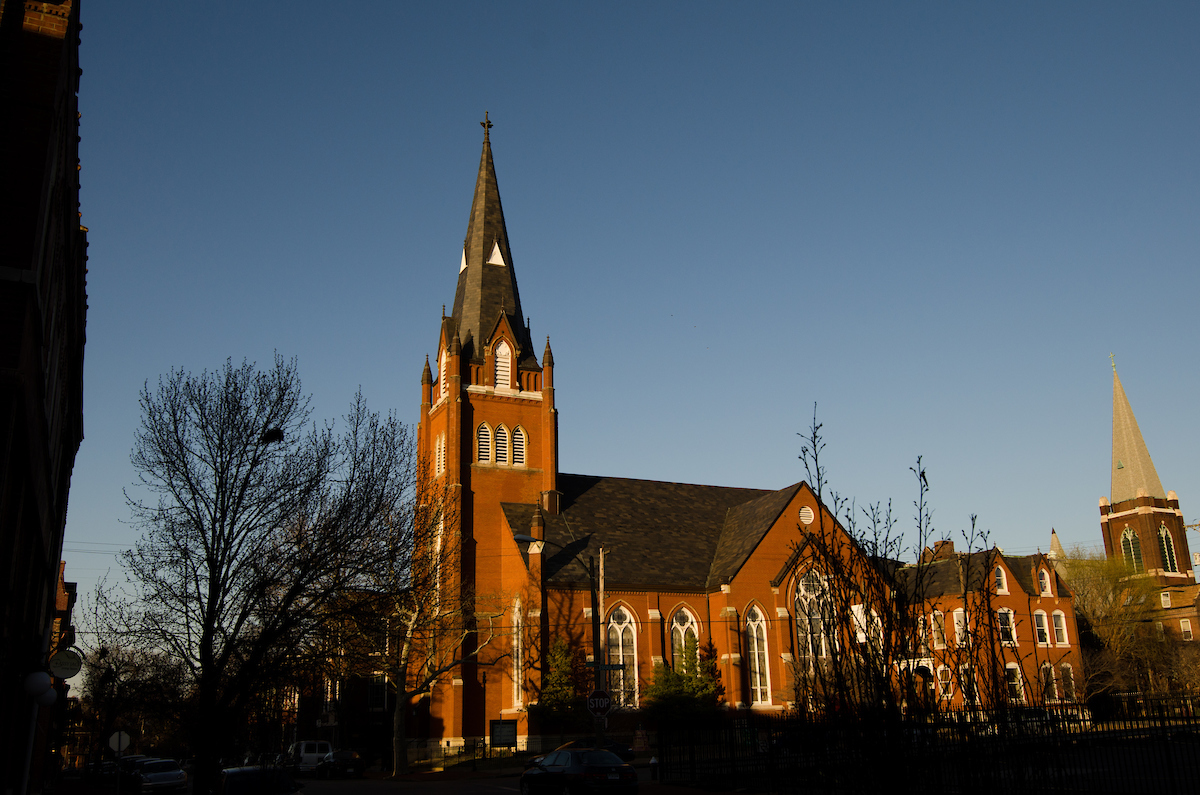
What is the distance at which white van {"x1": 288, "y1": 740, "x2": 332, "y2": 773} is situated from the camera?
137 feet

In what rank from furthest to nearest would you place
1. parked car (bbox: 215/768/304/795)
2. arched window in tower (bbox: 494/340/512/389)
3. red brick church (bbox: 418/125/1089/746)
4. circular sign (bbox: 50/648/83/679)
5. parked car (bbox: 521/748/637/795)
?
arched window in tower (bbox: 494/340/512/389) → red brick church (bbox: 418/125/1089/746) → parked car (bbox: 521/748/637/795) → parked car (bbox: 215/768/304/795) → circular sign (bbox: 50/648/83/679)

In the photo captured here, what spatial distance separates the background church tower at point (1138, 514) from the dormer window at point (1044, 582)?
44.5 metres

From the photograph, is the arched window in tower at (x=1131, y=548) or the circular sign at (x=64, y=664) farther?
the arched window in tower at (x=1131, y=548)

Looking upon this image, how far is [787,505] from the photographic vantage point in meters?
49.2

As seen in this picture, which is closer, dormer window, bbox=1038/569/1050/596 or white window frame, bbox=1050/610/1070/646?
white window frame, bbox=1050/610/1070/646

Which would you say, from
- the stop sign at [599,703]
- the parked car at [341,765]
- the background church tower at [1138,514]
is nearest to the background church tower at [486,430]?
the parked car at [341,765]

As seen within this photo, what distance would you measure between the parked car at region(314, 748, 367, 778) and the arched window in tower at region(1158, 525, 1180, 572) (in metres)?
88.3

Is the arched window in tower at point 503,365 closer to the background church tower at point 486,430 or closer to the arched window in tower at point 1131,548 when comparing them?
the background church tower at point 486,430

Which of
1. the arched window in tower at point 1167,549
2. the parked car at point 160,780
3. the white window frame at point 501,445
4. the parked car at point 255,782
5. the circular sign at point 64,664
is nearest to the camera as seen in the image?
the circular sign at point 64,664

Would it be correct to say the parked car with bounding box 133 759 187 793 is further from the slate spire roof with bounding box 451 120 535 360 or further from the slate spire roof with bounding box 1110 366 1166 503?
the slate spire roof with bounding box 1110 366 1166 503

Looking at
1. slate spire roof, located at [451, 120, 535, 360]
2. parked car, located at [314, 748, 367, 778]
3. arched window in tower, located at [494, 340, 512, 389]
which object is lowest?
parked car, located at [314, 748, 367, 778]

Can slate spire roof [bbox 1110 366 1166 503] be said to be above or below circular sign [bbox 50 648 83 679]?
above

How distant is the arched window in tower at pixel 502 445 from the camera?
48.8m


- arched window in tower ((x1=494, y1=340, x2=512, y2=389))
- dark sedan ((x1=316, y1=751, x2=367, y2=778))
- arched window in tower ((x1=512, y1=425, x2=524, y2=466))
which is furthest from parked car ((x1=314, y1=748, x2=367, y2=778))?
arched window in tower ((x1=494, y1=340, x2=512, y2=389))
